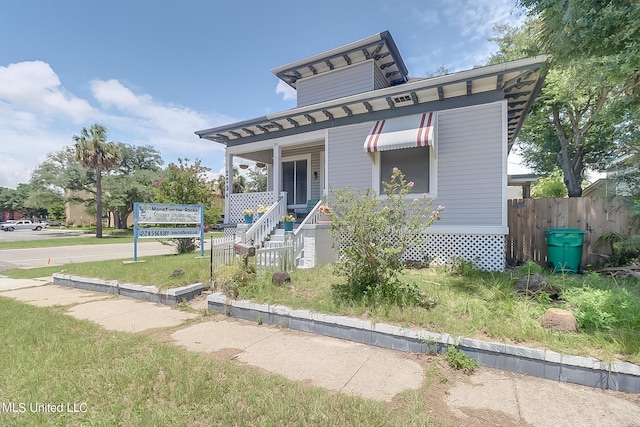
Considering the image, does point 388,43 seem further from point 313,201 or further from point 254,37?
point 313,201

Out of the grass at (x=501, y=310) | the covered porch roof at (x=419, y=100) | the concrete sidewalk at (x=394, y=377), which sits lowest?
the concrete sidewalk at (x=394, y=377)

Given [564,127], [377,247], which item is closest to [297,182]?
[377,247]

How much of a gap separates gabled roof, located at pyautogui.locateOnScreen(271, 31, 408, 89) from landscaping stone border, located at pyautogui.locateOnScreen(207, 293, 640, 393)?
9807 mm

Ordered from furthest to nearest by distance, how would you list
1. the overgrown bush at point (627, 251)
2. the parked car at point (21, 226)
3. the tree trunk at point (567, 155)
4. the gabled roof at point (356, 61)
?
the parked car at point (21, 226), the tree trunk at point (567, 155), the gabled roof at point (356, 61), the overgrown bush at point (627, 251)

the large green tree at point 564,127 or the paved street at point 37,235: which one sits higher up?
the large green tree at point 564,127

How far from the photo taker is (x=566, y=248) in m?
6.92

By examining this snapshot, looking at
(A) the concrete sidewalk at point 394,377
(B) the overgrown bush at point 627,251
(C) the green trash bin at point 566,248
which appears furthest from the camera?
(C) the green trash bin at point 566,248

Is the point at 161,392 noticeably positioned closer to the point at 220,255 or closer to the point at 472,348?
the point at 472,348

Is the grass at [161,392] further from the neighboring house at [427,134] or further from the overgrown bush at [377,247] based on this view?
the neighboring house at [427,134]

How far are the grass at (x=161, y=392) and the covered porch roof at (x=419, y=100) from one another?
680 centimetres

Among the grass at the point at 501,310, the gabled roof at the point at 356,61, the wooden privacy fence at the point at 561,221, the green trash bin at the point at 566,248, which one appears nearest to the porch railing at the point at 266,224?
the grass at the point at 501,310

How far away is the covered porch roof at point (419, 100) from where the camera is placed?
686cm

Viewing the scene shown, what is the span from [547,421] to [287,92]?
605 inches

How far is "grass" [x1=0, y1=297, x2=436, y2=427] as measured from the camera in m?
2.31
